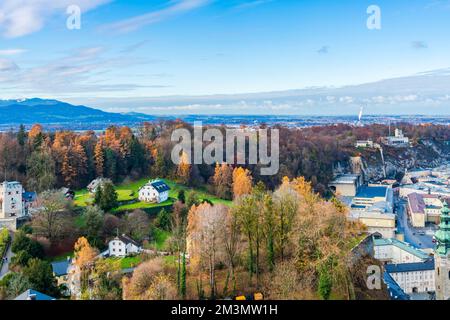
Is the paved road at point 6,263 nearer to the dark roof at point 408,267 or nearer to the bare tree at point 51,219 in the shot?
the bare tree at point 51,219

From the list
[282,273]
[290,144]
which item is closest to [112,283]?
[282,273]

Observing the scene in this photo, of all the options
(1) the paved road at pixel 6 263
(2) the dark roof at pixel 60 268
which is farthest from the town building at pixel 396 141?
(1) the paved road at pixel 6 263

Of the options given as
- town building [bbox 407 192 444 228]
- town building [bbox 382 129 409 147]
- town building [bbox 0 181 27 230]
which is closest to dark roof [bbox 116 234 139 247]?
town building [bbox 0 181 27 230]

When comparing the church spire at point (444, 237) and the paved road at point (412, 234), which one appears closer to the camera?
the church spire at point (444, 237)

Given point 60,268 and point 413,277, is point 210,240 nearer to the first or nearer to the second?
point 60,268

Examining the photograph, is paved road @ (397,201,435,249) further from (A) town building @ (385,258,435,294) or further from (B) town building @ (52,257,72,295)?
(B) town building @ (52,257,72,295)

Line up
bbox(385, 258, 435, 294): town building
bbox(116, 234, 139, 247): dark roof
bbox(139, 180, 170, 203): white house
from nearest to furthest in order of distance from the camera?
1. bbox(116, 234, 139, 247): dark roof
2. bbox(385, 258, 435, 294): town building
3. bbox(139, 180, 170, 203): white house

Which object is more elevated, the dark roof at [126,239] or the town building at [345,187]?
the dark roof at [126,239]
